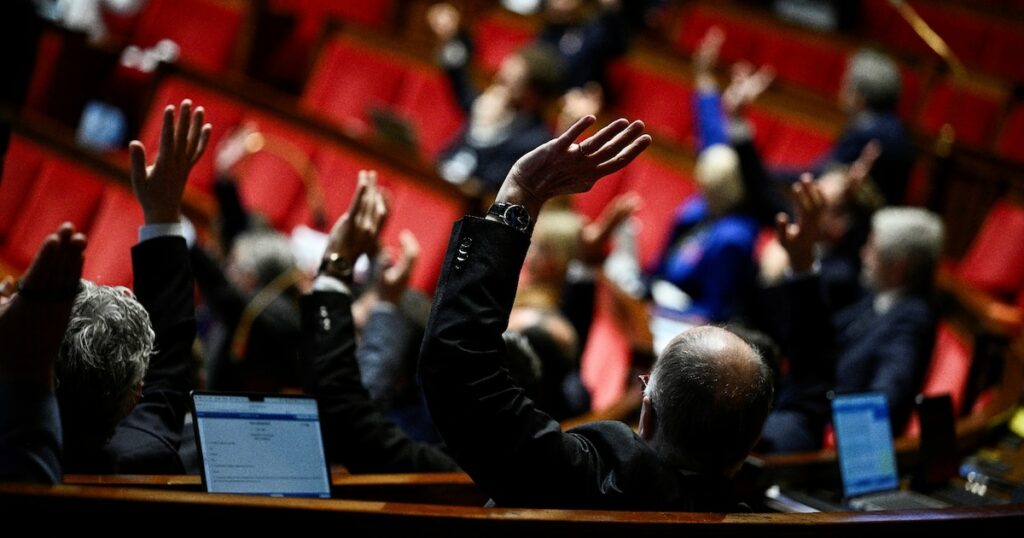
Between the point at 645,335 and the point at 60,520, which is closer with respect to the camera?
the point at 60,520

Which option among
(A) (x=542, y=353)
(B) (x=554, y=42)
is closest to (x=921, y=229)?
(A) (x=542, y=353)

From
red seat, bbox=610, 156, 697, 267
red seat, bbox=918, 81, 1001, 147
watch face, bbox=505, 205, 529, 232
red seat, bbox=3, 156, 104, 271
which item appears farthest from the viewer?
red seat, bbox=918, 81, 1001, 147

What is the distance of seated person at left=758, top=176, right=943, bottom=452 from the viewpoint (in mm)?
962

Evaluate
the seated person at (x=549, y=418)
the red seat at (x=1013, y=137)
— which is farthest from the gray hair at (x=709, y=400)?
the red seat at (x=1013, y=137)

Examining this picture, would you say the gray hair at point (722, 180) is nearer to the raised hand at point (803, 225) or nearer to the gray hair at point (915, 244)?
the gray hair at point (915, 244)

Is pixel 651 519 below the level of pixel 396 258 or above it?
above

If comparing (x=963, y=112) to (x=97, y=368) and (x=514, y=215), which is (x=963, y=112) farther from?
(x=97, y=368)

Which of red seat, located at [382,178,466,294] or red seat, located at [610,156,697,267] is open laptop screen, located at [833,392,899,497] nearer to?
red seat, located at [382,178,466,294]

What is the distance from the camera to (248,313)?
1231 millimetres

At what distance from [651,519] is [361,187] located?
0.38 meters

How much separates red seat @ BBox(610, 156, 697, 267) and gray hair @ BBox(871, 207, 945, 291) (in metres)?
0.68

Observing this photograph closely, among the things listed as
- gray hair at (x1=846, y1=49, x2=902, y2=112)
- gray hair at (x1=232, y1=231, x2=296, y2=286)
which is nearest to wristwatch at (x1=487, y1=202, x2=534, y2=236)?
gray hair at (x1=232, y1=231, x2=296, y2=286)

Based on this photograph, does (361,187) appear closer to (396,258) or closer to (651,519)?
(651,519)

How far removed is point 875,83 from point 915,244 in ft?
1.95
